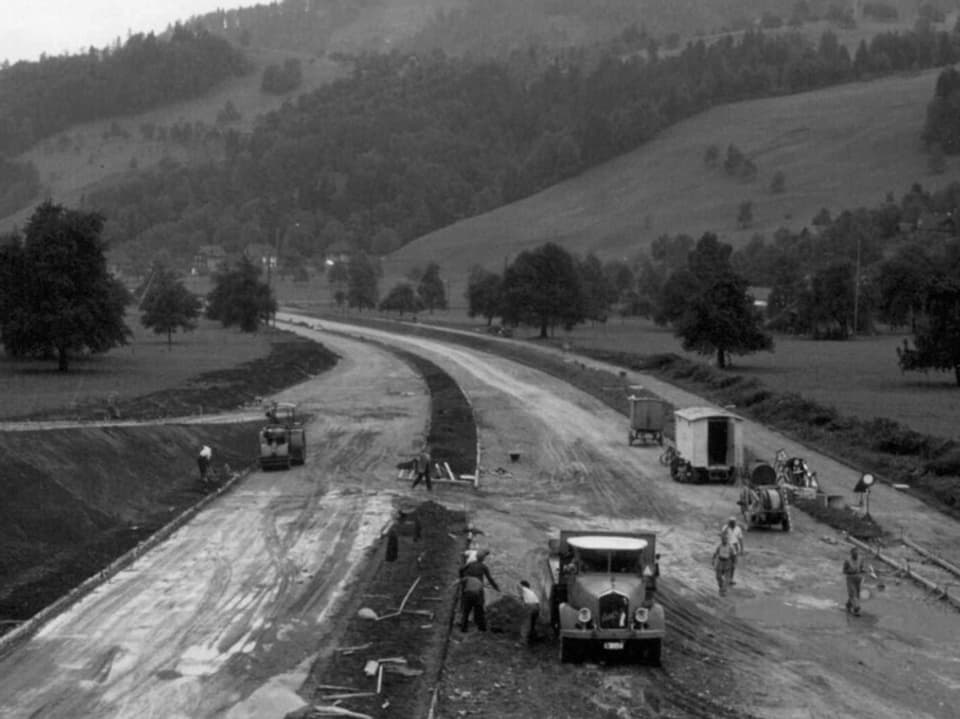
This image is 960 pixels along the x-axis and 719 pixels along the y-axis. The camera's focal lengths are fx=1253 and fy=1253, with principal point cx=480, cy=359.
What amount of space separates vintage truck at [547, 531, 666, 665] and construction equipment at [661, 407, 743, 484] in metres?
24.4

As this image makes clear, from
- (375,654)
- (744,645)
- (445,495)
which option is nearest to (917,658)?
(744,645)

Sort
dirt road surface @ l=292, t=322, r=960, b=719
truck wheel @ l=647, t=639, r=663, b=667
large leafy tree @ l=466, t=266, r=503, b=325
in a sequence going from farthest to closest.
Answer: large leafy tree @ l=466, t=266, r=503, b=325 → truck wheel @ l=647, t=639, r=663, b=667 → dirt road surface @ l=292, t=322, r=960, b=719

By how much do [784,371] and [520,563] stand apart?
66800mm

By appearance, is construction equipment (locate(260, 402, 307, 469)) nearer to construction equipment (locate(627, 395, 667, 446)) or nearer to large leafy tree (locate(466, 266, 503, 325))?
construction equipment (locate(627, 395, 667, 446))

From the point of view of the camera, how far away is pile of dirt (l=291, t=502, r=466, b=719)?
78.0 ft

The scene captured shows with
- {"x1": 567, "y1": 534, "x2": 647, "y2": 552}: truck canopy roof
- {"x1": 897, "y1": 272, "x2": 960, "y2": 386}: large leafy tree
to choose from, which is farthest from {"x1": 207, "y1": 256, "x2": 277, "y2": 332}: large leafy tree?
{"x1": 567, "y1": 534, "x2": 647, "y2": 552}: truck canopy roof

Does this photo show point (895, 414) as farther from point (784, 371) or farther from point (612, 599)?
point (612, 599)

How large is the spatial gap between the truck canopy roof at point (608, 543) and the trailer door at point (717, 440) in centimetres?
2438

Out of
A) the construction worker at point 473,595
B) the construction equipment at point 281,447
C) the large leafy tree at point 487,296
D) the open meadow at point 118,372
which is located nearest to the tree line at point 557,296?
the large leafy tree at point 487,296

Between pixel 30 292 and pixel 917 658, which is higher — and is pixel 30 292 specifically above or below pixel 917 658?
above

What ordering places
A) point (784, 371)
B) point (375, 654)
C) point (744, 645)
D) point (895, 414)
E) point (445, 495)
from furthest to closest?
1. point (784, 371)
2. point (895, 414)
3. point (445, 495)
4. point (744, 645)
5. point (375, 654)

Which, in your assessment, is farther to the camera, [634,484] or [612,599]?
[634,484]

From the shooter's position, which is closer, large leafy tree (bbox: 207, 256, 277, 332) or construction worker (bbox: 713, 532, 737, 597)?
construction worker (bbox: 713, 532, 737, 597)

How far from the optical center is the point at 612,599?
25.6 metres
